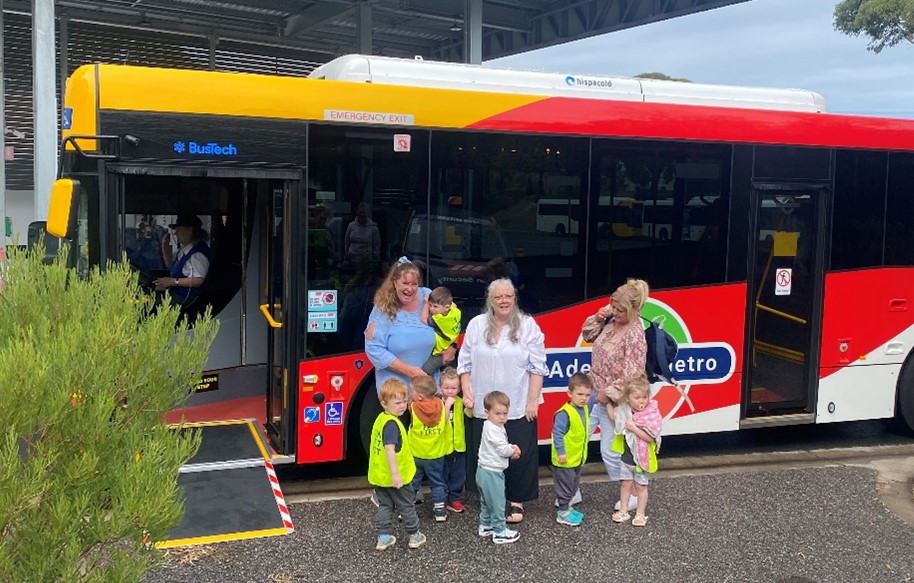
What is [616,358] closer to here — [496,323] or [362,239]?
[496,323]

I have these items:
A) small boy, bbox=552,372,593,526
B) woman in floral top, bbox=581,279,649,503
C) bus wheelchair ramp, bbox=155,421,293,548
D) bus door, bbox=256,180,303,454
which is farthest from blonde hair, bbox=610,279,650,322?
bus wheelchair ramp, bbox=155,421,293,548

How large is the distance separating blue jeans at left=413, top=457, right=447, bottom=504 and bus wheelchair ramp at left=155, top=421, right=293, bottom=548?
33.0 inches

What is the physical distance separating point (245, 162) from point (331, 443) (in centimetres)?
206

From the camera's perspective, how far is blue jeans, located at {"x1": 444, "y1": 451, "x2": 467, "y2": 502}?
5633 mm

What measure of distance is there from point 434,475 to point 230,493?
4.32 feet

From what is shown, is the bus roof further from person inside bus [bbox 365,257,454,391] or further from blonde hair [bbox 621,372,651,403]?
blonde hair [bbox 621,372,651,403]

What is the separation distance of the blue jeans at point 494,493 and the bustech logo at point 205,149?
8.70ft

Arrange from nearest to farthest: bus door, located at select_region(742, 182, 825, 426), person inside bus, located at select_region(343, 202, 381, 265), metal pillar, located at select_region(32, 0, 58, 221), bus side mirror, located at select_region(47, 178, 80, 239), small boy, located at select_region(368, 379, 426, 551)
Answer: small boy, located at select_region(368, 379, 426, 551), bus side mirror, located at select_region(47, 178, 80, 239), person inside bus, located at select_region(343, 202, 381, 265), bus door, located at select_region(742, 182, 825, 426), metal pillar, located at select_region(32, 0, 58, 221)

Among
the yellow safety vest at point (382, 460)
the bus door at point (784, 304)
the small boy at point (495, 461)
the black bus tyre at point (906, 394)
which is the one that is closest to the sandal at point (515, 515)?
the small boy at point (495, 461)

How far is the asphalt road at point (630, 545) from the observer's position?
472 cm

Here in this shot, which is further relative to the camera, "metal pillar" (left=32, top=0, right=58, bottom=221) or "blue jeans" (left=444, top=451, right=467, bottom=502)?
"metal pillar" (left=32, top=0, right=58, bottom=221)

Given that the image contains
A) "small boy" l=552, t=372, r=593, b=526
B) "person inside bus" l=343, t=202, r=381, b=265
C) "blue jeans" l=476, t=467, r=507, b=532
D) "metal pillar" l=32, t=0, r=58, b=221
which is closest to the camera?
"blue jeans" l=476, t=467, r=507, b=532

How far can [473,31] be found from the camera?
15.9 m

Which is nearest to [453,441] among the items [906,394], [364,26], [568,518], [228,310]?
[568,518]
